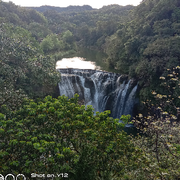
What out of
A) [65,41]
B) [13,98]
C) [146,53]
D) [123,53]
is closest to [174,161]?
[13,98]

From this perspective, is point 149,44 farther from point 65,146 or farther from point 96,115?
point 65,146

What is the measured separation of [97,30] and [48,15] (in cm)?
3169

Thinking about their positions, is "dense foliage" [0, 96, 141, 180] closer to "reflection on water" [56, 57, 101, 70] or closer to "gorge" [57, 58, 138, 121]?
"gorge" [57, 58, 138, 121]

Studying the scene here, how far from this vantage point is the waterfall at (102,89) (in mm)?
14609

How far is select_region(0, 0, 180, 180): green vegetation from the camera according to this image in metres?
4.53

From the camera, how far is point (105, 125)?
509 centimetres

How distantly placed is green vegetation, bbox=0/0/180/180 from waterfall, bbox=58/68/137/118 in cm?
117

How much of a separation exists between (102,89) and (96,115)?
928 centimetres

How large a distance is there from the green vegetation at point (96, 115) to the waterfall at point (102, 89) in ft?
3.85

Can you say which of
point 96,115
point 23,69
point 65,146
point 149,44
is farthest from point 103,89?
point 65,146

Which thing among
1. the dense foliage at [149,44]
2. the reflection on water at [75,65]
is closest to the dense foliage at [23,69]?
the reflection on water at [75,65]

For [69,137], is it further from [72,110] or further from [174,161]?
[174,161]

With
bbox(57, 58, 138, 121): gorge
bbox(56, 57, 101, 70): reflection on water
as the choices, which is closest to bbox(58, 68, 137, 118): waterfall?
bbox(57, 58, 138, 121): gorge

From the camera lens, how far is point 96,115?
5.80m
